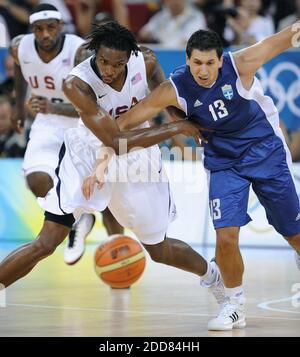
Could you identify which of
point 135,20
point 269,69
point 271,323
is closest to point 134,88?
point 271,323

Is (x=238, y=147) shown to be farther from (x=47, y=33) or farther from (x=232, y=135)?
(x=47, y=33)

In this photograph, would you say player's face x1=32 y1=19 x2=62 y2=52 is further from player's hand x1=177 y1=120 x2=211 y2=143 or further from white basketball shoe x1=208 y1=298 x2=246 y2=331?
white basketball shoe x1=208 y1=298 x2=246 y2=331

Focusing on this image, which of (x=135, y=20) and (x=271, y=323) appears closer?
(x=271, y=323)

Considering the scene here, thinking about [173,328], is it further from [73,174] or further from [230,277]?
[73,174]

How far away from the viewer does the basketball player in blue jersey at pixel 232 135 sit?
21.5 feet

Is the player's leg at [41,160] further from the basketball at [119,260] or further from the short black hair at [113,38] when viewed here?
the short black hair at [113,38]

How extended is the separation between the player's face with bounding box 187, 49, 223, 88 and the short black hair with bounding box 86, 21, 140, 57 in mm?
522

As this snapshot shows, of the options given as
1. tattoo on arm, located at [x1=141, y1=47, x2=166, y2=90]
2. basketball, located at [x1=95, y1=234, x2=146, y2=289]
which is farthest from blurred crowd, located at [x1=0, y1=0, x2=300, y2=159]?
tattoo on arm, located at [x1=141, y1=47, x2=166, y2=90]

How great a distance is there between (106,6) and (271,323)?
30.2 ft

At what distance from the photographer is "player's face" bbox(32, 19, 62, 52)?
938cm

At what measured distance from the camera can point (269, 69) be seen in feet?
42.2

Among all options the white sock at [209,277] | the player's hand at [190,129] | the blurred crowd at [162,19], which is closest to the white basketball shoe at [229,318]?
the white sock at [209,277]

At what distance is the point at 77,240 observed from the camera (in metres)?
9.80
